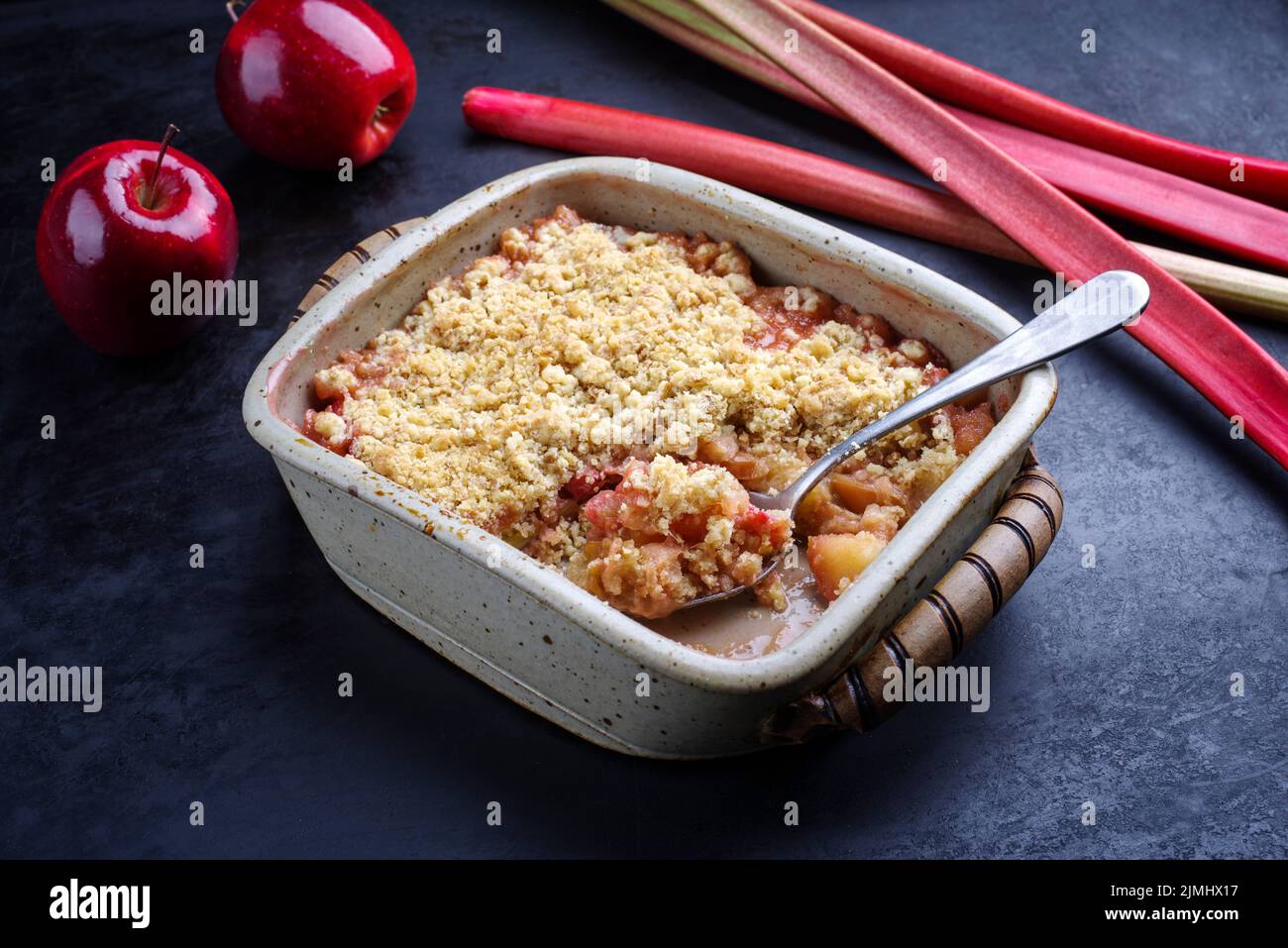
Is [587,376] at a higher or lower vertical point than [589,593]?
higher

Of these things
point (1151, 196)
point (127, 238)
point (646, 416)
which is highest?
point (1151, 196)

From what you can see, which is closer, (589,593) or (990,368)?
(589,593)

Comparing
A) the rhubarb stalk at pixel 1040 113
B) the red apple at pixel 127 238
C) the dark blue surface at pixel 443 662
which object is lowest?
the dark blue surface at pixel 443 662

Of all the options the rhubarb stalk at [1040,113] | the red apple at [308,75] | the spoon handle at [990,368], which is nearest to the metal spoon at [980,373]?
the spoon handle at [990,368]

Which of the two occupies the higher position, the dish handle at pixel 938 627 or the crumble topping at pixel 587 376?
the crumble topping at pixel 587 376

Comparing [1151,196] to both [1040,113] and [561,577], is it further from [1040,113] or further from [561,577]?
[561,577]

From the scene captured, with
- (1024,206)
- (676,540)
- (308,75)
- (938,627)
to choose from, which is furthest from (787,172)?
(938,627)

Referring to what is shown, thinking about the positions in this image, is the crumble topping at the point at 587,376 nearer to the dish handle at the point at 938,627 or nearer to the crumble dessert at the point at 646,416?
the crumble dessert at the point at 646,416
